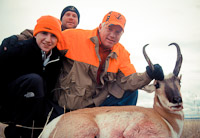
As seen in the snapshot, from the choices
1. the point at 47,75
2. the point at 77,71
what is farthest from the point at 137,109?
the point at 47,75

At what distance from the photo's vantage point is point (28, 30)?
448cm

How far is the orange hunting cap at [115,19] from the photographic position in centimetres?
488

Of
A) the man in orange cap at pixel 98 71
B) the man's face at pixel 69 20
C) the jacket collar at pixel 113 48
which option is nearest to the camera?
the man in orange cap at pixel 98 71

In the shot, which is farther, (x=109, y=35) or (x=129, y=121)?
(x=109, y=35)

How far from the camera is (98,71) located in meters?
4.94

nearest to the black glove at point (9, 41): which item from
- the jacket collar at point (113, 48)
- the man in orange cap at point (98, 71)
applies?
the man in orange cap at point (98, 71)

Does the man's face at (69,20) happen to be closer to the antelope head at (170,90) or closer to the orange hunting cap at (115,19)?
the orange hunting cap at (115,19)

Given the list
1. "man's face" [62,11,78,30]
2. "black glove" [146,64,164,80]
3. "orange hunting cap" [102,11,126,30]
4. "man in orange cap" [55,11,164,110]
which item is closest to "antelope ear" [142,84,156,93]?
"man in orange cap" [55,11,164,110]

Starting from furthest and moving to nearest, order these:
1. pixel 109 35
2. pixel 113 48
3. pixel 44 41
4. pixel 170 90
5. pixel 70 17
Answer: pixel 70 17 → pixel 113 48 → pixel 109 35 → pixel 44 41 → pixel 170 90

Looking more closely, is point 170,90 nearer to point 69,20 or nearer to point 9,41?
point 9,41

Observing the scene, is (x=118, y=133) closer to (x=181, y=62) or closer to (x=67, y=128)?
(x=67, y=128)

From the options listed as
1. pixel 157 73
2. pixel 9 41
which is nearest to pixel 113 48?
pixel 157 73

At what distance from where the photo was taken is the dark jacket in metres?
3.57

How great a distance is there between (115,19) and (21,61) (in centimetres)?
262
